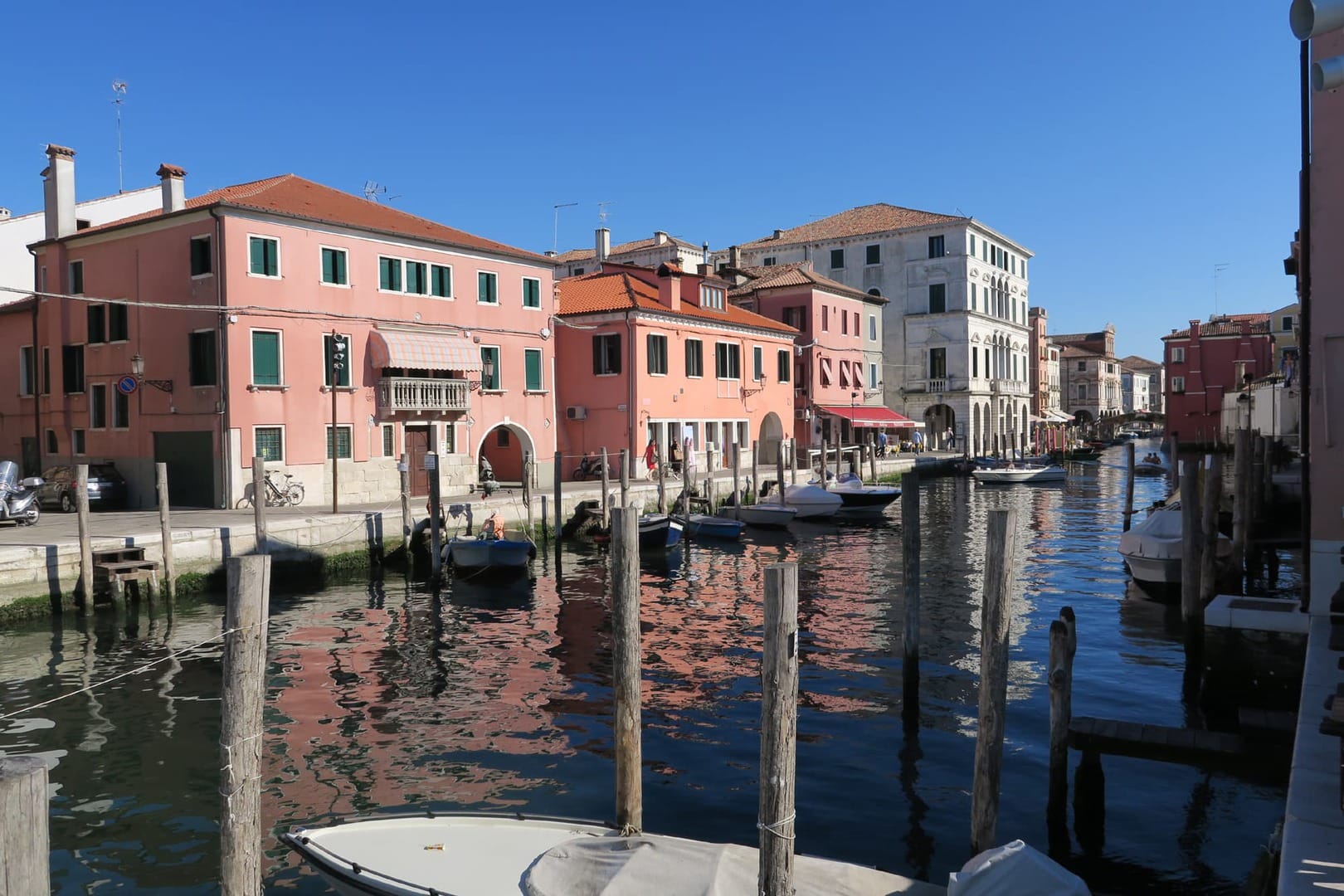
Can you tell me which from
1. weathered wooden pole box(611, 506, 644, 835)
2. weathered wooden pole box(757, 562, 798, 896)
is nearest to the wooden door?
weathered wooden pole box(611, 506, 644, 835)

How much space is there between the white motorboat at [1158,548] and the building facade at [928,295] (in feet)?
133

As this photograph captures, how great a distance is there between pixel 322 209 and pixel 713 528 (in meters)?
13.9

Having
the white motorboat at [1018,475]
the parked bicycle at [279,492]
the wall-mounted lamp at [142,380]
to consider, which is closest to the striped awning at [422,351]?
the parked bicycle at [279,492]

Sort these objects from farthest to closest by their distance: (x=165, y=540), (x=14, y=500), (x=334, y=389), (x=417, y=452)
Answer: (x=417, y=452), (x=334, y=389), (x=14, y=500), (x=165, y=540)

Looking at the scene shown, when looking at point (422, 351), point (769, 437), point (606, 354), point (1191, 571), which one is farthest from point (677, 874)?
point (769, 437)

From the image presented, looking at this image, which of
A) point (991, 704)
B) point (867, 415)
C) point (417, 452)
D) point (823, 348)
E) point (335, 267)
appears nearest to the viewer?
point (991, 704)

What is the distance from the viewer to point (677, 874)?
598 centimetres

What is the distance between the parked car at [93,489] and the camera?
2473 cm

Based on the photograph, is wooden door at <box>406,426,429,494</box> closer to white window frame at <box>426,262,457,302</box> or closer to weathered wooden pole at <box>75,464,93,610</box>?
white window frame at <box>426,262,457,302</box>

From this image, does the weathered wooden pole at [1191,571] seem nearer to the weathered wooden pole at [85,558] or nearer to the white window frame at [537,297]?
the weathered wooden pole at [85,558]

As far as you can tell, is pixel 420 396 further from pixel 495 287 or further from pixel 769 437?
pixel 769 437

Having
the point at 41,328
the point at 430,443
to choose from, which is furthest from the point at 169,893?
the point at 41,328

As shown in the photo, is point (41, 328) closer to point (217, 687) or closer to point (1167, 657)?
point (217, 687)

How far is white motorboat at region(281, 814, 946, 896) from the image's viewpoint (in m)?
5.96
